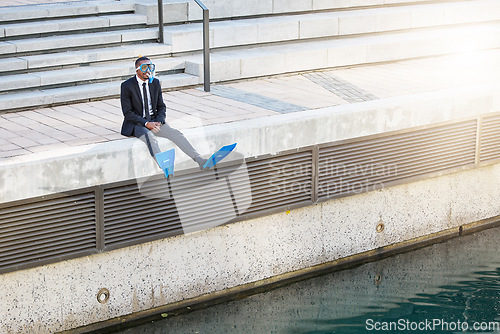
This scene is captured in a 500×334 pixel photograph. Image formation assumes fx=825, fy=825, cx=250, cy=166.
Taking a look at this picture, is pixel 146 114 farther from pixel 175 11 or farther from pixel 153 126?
pixel 175 11

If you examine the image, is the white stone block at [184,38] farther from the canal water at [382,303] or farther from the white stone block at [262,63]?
the canal water at [382,303]

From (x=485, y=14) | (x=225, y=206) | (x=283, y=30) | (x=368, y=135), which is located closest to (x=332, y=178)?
(x=368, y=135)

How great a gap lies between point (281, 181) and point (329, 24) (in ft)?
13.7

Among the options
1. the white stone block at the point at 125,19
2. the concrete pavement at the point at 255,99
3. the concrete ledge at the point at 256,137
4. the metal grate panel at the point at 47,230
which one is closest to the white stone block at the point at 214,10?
the white stone block at the point at 125,19

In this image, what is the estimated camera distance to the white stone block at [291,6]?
41.1 feet

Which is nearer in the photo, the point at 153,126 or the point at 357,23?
the point at 153,126

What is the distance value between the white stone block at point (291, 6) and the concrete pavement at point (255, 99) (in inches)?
57.8

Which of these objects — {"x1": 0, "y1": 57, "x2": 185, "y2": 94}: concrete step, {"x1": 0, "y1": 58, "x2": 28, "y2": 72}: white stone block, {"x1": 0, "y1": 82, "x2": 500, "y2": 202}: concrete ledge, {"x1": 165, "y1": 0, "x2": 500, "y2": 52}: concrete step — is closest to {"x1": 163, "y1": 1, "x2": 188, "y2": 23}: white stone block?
{"x1": 165, "y1": 0, "x2": 500, "y2": 52}: concrete step

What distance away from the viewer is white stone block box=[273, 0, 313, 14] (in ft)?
41.1

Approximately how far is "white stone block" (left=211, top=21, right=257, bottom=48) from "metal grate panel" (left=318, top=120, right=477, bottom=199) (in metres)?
2.97

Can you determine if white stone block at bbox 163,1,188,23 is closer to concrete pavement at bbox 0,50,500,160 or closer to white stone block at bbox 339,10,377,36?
concrete pavement at bbox 0,50,500,160

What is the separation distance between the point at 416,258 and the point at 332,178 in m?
1.78

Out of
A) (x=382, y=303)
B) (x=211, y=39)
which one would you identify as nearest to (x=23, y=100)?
(x=211, y=39)

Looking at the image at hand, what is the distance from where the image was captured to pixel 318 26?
40.1 ft
